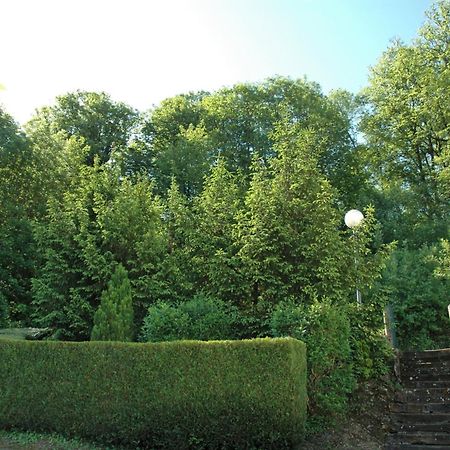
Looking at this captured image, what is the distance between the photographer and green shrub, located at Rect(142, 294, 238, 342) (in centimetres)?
904

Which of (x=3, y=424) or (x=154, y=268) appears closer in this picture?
(x=3, y=424)

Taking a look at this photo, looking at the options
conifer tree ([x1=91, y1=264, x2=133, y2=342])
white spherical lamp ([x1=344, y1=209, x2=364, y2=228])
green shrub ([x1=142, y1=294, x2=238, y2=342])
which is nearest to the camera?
green shrub ([x1=142, y1=294, x2=238, y2=342])

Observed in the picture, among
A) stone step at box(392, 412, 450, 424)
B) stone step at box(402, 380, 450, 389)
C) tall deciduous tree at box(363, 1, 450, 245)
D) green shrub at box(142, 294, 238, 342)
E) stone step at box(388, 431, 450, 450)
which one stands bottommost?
stone step at box(388, 431, 450, 450)

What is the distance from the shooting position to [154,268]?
37.9ft

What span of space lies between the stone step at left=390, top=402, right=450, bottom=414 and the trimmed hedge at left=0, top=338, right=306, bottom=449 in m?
3.07

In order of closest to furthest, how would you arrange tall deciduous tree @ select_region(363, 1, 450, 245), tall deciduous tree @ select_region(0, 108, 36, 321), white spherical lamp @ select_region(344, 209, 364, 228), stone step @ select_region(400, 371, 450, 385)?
white spherical lamp @ select_region(344, 209, 364, 228) < stone step @ select_region(400, 371, 450, 385) < tall deciduous tree @ select_region(0, 108, 36, 321) < tall deciduous tree @ select_region(363, 1, 450, 245)

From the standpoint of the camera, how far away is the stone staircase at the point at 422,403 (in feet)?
28.0

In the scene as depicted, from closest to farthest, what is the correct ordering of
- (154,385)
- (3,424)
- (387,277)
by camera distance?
(154,385), (3,424), (387,277)

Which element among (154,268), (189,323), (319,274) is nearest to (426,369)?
(319,274)

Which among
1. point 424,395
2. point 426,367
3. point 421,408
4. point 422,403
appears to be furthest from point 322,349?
point 426,367

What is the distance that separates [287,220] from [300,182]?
792 millimetres

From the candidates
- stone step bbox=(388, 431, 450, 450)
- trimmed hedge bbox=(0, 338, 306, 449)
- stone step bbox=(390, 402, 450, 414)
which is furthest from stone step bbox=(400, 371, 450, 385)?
trimmed hedge bbox=(0, 338, 306, 449)

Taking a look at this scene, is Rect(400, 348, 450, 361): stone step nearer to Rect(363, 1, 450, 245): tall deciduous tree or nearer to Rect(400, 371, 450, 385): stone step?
Rect(400, 371, 450, 385): stone step

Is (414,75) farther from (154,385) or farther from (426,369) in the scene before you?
(154,385)
